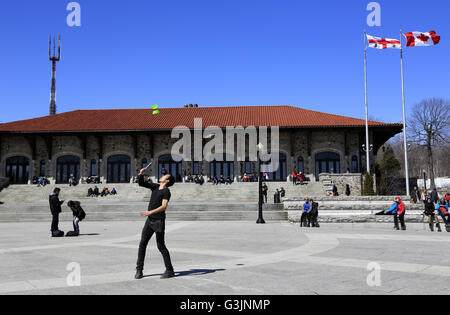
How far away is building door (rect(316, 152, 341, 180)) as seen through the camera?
34.0 metres

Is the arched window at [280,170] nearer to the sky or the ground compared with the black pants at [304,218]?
nearer to the sky

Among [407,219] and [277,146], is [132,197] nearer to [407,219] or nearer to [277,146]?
[277,146]

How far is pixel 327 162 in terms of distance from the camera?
3412 cm

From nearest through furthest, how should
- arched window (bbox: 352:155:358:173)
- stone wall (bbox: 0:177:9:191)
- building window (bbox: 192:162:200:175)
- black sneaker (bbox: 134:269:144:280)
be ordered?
black sneaker (bbox: 134:269:144:280) < stone wall (bbox: 0:177:9:191) < arched window (bbox: 352:155:358:173) < building window (bbox: 192:162:200:175)

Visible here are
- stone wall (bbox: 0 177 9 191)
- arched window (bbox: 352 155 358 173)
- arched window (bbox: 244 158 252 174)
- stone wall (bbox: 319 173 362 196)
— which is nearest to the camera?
stone wall (bbox: 319 173 362 196)

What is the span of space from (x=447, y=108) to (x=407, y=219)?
39532 mm

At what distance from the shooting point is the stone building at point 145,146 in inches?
1329

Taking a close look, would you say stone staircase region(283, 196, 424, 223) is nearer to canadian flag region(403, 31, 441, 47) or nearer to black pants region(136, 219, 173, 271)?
canadian flag region(403, 31, 441, 47)

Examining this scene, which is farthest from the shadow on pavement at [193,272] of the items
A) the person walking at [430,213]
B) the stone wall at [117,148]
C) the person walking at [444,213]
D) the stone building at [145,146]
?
the stone wall at [117,148]

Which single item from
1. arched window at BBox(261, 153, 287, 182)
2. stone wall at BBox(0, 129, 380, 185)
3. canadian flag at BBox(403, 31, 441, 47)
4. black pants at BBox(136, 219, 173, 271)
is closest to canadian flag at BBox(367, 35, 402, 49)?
canadian flag at BBox(403, 31, 441, 47)

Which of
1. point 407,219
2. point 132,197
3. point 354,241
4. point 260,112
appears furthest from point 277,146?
point 354,241

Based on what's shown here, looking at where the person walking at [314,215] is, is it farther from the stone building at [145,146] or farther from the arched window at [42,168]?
the arched window at [42,168]

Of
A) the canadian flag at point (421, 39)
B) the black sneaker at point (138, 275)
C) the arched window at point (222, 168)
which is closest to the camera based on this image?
the black sneaker at point (138, 275)

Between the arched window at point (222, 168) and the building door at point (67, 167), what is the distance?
12.5m
